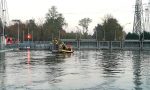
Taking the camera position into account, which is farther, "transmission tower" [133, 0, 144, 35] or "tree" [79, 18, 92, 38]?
"tree" [79, 18, 92, 38]

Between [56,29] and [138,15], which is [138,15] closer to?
[138,15]

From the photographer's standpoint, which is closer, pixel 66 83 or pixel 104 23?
pixel 66 83

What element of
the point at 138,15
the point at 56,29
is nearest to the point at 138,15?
the point at 138,15

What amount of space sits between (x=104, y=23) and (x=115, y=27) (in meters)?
4.03

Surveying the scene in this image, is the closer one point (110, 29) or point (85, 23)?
point (110, 29)

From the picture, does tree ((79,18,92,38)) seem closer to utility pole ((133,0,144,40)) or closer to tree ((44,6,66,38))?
tree ((44,6,66,38))

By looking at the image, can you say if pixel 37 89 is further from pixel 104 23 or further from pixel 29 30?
pixel 29 30

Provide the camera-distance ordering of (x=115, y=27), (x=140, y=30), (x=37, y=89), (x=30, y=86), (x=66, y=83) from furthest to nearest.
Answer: (x=115, y=27) < (x=140, y=30) < (x=66, y=83) < (x=30, y=86) < (x=37, y=89)

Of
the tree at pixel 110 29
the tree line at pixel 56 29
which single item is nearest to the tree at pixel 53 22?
the tree line at pixel 56 29

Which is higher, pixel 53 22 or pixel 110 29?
pixel 53 22

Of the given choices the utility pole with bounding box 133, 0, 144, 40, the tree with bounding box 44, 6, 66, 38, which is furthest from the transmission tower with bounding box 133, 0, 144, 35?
the tree with bounding box 44, 6, 66, 38

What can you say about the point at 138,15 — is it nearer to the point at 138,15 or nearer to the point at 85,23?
the point at 138,15

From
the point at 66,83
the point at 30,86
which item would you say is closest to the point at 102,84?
the point at 66,83

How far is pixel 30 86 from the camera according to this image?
1471cm
